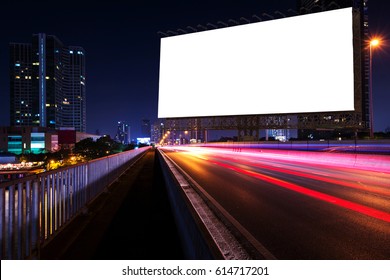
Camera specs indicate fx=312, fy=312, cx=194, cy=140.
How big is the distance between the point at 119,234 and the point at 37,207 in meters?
1.80

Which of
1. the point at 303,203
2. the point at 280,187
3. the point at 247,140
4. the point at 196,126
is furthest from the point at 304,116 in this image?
the point at 303,203

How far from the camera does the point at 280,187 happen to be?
1083cm

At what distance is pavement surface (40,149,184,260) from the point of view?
5.22m

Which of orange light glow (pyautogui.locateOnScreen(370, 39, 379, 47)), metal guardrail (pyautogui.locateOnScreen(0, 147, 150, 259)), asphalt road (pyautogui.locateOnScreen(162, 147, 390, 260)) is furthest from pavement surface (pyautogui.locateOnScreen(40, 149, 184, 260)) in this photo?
orange light glow (pyautogui.locateOnScreen(370, 39, 379, 47))

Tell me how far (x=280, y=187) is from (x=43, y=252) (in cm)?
790

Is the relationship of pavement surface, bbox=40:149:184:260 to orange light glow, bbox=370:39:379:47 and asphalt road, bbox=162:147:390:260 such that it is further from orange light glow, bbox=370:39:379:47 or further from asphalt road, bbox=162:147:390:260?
orange light glow, bbox=370:39:379:47

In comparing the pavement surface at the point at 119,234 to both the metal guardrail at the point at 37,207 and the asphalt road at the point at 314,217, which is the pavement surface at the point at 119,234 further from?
the asphalt road at the point at 314,217

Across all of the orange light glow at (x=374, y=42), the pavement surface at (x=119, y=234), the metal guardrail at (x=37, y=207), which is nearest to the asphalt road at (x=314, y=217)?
the pavement surface at (x=119, y=234)

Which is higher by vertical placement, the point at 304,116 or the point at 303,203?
the point at 304,116

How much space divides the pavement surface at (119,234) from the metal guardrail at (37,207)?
10.5 inches

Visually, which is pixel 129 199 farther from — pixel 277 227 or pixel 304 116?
pixel 304 116

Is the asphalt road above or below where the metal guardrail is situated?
below

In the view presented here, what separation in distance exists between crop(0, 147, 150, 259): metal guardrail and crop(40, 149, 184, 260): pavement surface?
0.27 metres
